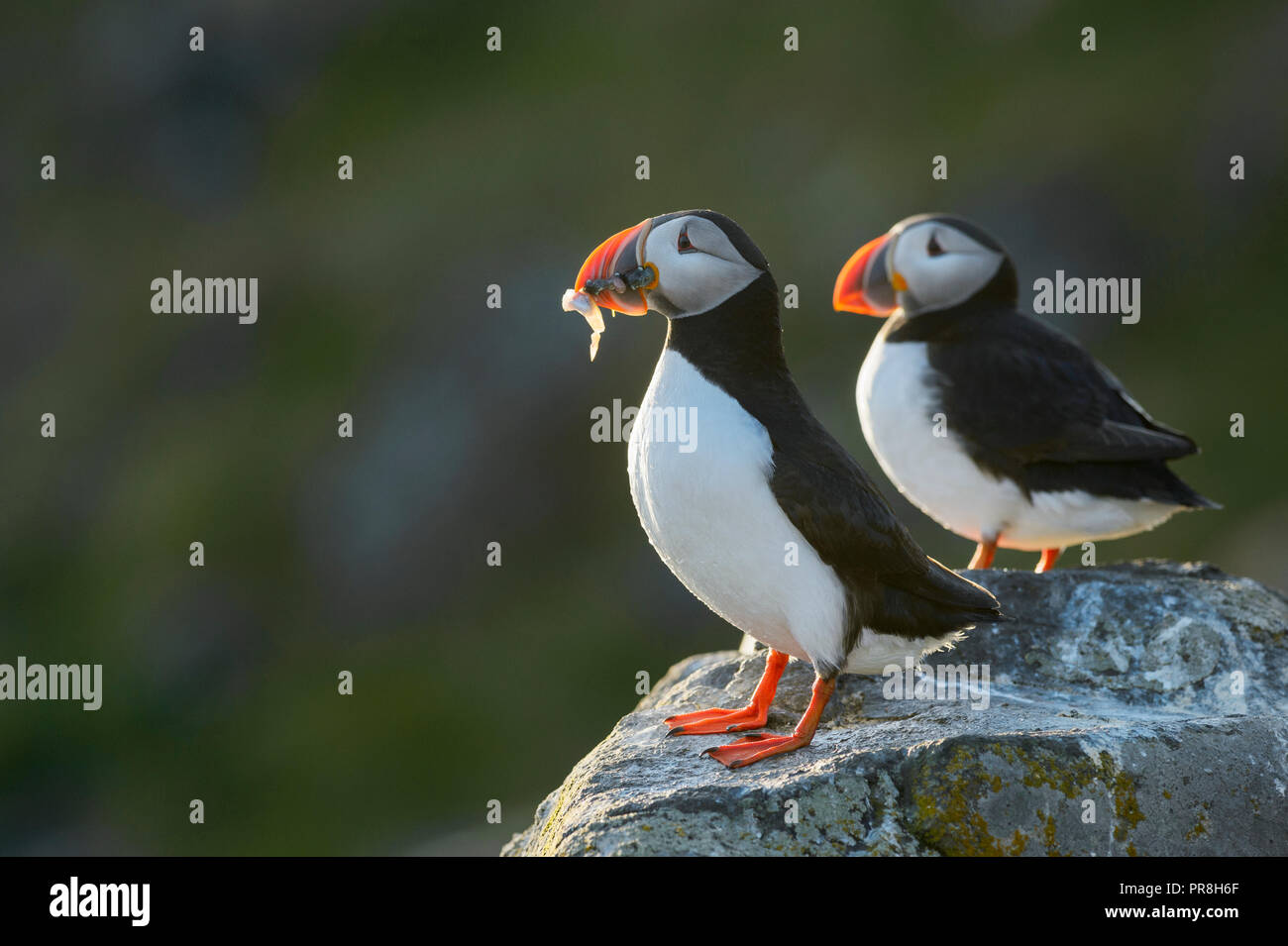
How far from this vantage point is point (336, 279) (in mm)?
23234

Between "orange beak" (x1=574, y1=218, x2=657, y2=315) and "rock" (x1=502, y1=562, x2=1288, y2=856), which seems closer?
"rock" (x1=502, y1=562, x2=1288, y2=856)

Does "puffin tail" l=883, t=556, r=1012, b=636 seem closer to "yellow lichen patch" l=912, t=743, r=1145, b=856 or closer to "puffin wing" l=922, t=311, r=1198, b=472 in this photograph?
"yellow lichen patch" l=912, t=743, r=1145, b=856

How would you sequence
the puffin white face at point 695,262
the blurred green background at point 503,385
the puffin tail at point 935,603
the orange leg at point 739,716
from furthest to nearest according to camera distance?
the blurred green background at point 503,385, the orange leg at point 739,716, the puffin tail at point 935,603, the puffin white face at point 695,262

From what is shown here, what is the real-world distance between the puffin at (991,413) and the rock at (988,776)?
2123mm

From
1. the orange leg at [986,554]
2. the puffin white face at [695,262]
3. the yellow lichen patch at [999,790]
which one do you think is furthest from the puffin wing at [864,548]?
the orange leg at [986,554]

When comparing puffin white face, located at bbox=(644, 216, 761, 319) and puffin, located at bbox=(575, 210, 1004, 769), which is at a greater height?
puffin white face, located at bbox=(644, 216, 761, 319)

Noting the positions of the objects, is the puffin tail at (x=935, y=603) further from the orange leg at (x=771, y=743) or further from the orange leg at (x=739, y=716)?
the orange leg at (x=739, y=716)

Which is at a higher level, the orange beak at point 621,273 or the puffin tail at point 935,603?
the orange beak at point 621,273

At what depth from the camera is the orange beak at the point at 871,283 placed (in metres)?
9.10

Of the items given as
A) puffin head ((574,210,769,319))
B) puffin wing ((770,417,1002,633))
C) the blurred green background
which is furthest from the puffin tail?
the blurred green background

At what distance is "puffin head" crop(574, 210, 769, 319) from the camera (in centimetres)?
566

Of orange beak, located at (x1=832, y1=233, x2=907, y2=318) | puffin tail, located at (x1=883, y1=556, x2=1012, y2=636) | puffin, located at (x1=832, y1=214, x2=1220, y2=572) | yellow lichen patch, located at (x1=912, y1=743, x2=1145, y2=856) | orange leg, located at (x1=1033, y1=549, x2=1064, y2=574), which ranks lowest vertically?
yellow lichen patch, located at (x1=912, y1=743, x2=1145, y2=856)

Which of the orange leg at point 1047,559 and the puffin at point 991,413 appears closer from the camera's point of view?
the puffin at point 991,413

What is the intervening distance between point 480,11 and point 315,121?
13.9ft
